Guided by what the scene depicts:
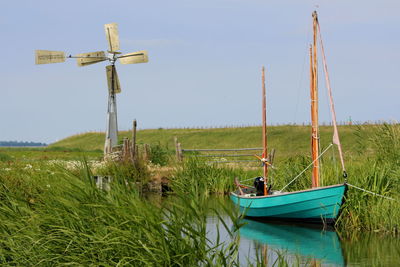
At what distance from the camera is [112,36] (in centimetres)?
4078

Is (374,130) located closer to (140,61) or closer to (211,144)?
(140,61)

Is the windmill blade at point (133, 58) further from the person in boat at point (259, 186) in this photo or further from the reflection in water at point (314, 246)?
the reflection in water at point (314, 246)

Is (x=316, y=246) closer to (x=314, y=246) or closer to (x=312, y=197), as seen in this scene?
(x=314, y=246)

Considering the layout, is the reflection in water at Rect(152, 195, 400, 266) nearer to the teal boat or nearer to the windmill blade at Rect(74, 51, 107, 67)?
the teal boat

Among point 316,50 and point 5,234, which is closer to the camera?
point 5,234

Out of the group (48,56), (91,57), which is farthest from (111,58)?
(48,56)

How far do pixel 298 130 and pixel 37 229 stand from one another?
65.6 metres

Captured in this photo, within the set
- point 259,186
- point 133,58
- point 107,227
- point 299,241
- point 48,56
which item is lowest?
point 299,241

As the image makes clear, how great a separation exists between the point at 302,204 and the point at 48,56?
26362mm

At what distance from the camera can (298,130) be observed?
7356cm

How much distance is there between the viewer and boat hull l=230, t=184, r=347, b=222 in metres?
19.1

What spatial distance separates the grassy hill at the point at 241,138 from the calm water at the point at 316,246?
39.1 m

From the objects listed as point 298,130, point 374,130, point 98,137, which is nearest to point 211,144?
point 298,130

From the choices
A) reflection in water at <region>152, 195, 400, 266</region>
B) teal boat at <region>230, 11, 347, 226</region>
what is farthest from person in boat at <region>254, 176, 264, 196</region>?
reflection in water at <region>152, 195, 400, 266</region>
